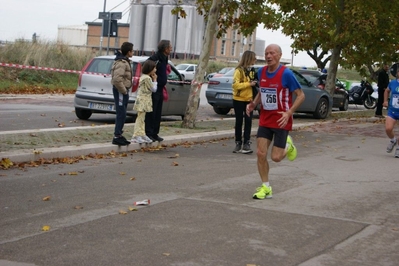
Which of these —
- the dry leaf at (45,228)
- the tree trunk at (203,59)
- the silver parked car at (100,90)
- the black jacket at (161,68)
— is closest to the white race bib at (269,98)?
the dry leaf at (45,228)

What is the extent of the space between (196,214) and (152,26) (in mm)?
85259

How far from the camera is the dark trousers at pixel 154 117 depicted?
1508cm

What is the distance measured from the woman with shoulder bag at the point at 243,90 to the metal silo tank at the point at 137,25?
79.5 meters

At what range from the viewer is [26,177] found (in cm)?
1063

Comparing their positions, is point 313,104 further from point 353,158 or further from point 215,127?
point 353,158

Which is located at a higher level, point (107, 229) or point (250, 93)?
point (250, 93)

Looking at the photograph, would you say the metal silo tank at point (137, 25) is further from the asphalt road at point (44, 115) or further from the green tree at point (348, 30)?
the green tree at point (348, 30)

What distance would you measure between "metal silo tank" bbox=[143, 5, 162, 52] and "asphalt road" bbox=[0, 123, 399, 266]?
7961cm

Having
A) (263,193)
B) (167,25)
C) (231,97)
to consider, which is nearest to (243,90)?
(263,193)

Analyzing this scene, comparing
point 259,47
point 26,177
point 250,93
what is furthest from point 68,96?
point 259,47

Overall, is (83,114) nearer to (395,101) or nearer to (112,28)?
(395,101)

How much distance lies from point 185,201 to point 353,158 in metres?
6.34

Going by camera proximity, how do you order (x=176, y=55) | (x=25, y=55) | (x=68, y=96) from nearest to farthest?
(x=68, y=96) < (x=25, y=55) < (x=176, y=55)

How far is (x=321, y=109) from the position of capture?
26.5 meters
